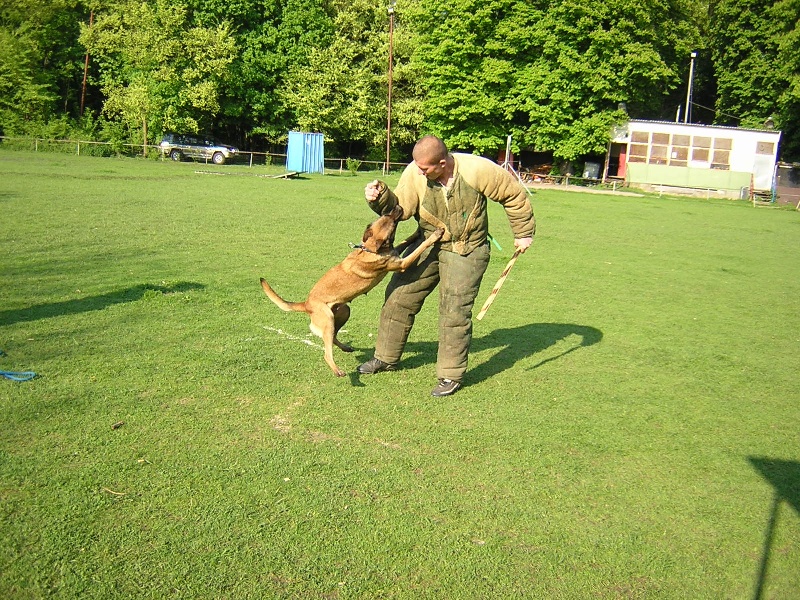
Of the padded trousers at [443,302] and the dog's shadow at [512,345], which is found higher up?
the padded trousers at [443,302]

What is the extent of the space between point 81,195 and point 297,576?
17.1 metres

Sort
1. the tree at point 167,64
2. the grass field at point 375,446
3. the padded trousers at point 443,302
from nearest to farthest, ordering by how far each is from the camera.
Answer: the grass field at point 375,446 < the padded trousers at point 443,302 < the tree at point 167,64

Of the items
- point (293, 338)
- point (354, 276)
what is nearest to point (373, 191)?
point (354, 276)

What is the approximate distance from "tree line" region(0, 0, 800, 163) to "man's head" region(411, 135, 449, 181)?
3870cm

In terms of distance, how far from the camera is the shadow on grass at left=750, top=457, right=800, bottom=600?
13.2 feet

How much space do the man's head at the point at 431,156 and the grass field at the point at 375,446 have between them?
1829 millimetres

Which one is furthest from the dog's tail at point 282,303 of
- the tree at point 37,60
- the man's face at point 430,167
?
the tree at point 37,60

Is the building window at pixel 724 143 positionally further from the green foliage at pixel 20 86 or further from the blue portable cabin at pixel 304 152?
the green foliage at pixel 20 86

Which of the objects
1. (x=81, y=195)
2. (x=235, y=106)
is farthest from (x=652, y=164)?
(x=81, y=195)

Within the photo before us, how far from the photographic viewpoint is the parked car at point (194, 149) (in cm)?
4231

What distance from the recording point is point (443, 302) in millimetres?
6254

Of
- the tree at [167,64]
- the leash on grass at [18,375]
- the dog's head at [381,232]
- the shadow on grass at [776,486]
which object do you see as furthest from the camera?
the tree at [167,64]

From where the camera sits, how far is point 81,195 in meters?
18.4

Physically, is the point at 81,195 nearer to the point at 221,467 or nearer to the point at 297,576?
the point at 221,467
